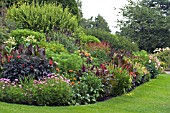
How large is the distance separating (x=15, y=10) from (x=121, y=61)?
635 cm

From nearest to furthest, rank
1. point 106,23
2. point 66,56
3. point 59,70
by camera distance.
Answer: point 59,70
point 66,56
point 106,23

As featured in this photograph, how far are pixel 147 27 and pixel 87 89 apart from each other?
23532mm

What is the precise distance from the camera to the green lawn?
256 inches

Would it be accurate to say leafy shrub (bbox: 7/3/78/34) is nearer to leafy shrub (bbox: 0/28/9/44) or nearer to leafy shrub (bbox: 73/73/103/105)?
leafy shrub (bbox: 0/28/9/44)

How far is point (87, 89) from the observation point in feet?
25.8

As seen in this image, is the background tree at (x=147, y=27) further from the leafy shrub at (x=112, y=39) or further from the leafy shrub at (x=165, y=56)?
the leafy shrub at (x=112, y=39)

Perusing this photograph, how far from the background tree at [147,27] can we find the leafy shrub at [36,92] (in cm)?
2390

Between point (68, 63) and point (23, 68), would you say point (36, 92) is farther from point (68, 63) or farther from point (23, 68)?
point (68, 63)

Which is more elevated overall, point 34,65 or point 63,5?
point 63,5

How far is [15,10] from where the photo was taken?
1520 centimetres

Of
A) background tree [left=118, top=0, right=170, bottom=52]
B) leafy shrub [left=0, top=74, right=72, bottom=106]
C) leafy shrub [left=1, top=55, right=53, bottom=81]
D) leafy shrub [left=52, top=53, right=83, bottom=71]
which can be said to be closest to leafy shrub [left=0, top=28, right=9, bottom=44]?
leafy shrub [left=52, top=53, right=83, bottom=71]

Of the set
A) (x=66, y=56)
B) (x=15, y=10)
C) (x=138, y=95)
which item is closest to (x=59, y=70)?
(x=66, y=56)

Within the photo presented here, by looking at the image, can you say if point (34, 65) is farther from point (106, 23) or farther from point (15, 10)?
point (106, 23)

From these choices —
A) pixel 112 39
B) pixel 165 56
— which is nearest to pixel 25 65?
pixel 112 39
